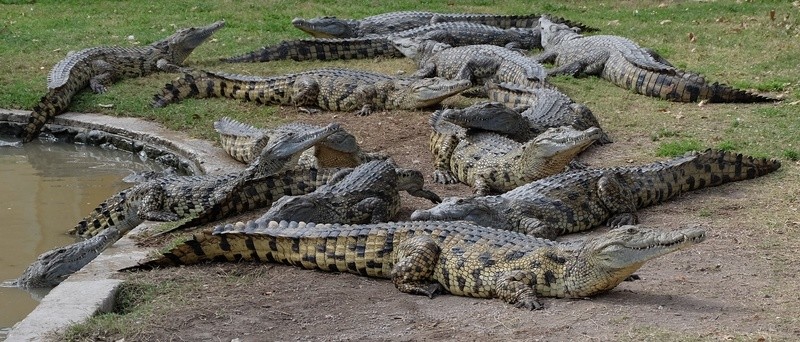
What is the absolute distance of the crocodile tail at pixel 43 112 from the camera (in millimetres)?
12430

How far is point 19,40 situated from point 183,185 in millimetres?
7939

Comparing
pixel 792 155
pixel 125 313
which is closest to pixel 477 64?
pixel 792 155

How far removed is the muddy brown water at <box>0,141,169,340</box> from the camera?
8.51 metres

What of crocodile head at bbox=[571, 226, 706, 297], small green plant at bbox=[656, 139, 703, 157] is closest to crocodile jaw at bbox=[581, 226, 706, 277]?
crocodile head at bbox=[571, 226, 706, 297]

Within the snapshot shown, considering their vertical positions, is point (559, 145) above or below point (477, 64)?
above

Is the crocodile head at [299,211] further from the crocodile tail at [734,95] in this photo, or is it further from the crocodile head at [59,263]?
the crocodile tail at [734,95]

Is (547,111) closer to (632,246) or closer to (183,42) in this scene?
(632,246)

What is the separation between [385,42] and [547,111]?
5.35 metres

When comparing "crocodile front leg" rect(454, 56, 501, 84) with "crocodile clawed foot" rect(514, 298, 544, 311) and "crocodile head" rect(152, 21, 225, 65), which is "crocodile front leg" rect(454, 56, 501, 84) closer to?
"crocodile head" rect(152, 21, 225, 65)

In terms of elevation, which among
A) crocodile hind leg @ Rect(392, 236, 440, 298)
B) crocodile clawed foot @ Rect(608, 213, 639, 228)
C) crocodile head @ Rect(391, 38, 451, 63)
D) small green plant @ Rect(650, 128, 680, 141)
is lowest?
crocodile head @ Rect(391, 38, 451, 63)

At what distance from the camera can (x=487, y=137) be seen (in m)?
9.98

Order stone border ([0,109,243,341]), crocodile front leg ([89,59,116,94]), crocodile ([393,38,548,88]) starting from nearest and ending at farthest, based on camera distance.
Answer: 1. stone border ([0,109,243,341])
2. crocodile ([393,38,548,88])
3. crocodile front leg ([89,59,116,94])

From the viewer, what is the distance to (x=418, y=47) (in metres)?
14.9

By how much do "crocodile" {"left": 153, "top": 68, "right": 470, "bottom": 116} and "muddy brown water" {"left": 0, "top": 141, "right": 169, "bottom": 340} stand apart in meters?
1.34
